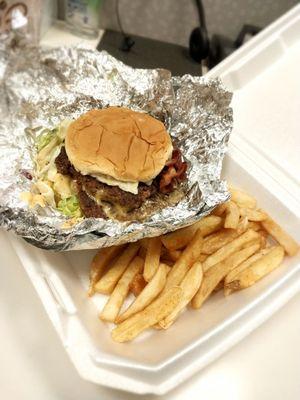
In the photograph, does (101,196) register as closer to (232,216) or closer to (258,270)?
(232,216)

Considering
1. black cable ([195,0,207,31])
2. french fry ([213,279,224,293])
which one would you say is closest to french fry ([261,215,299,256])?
french fry ([213,279,224,293])

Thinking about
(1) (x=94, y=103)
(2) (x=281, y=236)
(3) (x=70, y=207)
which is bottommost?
(3) (x=70, y=207)

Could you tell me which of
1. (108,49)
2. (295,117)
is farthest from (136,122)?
(108,49)

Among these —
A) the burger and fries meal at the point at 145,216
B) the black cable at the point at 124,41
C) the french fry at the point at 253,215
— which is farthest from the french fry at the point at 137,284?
the black cable at the point at 124,41

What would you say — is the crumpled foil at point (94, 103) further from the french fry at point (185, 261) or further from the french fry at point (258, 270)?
the french fry at point (258, 270)

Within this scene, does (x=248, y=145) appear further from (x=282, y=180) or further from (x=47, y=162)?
(x=47, y=162)

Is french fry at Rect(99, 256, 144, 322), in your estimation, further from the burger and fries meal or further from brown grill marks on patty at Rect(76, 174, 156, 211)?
brown grill marks on patty at Rect(76, 174, 156, 211)

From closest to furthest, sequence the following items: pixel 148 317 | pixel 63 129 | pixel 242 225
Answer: pixel 148 317 < pixel 242 225 < pixel 63 129

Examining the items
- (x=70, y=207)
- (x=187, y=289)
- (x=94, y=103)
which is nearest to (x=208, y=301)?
(x=187, y=289)
